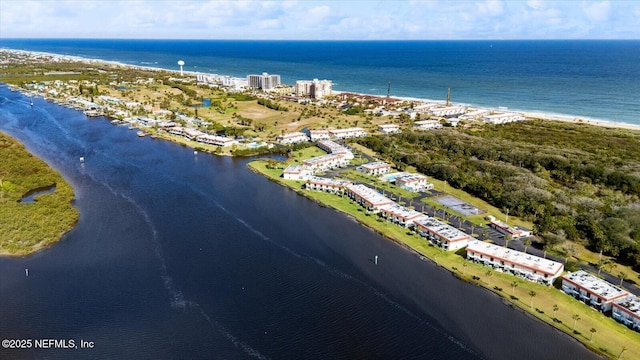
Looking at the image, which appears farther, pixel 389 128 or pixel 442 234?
pixel 389 128

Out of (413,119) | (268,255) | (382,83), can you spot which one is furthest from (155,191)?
(382,83)

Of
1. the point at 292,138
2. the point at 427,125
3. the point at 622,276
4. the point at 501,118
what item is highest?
the point at 501,118

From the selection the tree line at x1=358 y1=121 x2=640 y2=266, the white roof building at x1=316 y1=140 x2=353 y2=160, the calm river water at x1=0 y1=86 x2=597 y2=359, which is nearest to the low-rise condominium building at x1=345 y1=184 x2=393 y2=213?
the calm river water at x1=0 y1=86 x2=597 y2=359

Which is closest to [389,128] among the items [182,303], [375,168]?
[375,168]

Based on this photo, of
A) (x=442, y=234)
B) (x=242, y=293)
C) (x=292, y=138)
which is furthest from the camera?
(x=292, y=138)

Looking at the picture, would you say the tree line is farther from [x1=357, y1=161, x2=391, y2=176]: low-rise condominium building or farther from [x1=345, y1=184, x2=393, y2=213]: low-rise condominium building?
[x1=345, y1=184, x2=393, y2=213]: low-rise condominium building

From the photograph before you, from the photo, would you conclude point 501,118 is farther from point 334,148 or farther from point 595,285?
point 595,285

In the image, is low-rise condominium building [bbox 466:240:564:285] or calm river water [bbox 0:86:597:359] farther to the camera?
low-rise condominium building [bbox 466:240:564:285]
